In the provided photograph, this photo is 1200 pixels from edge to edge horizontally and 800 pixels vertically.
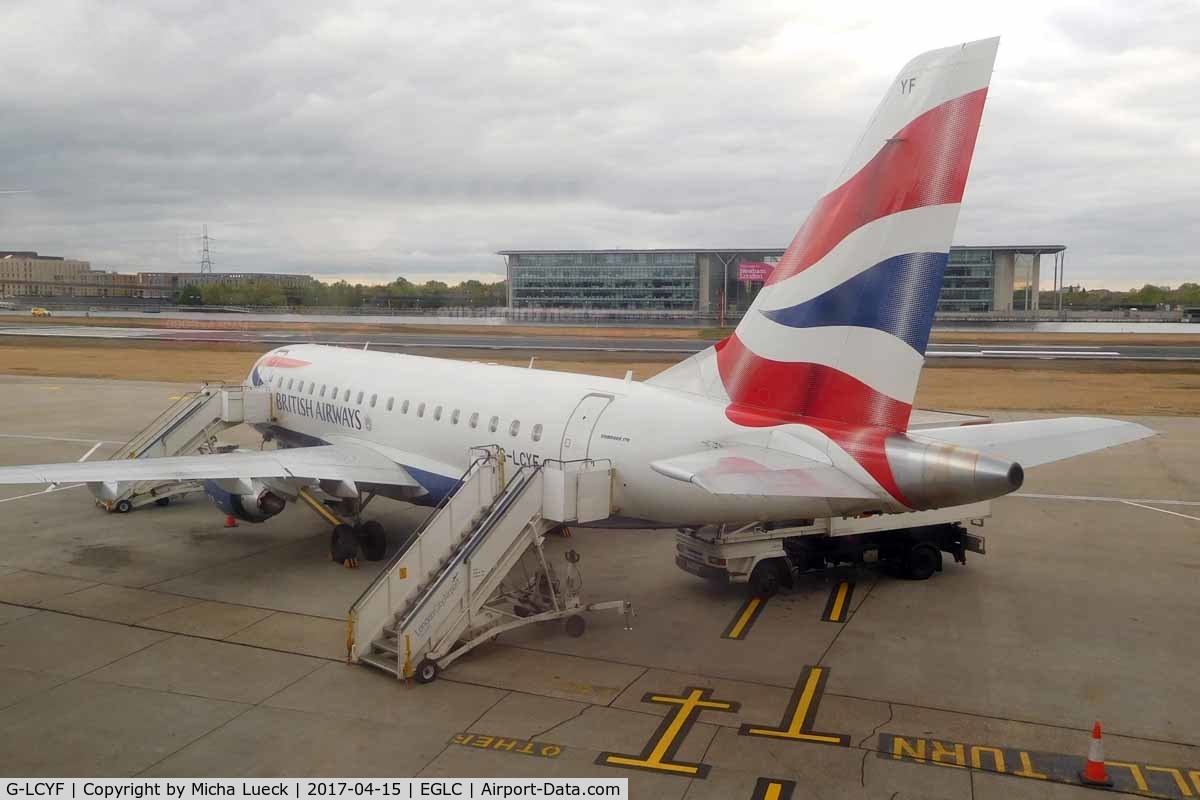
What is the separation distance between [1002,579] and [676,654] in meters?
9.22

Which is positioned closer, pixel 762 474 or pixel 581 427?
pixel 762 474

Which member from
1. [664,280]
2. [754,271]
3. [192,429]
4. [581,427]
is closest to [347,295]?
[664,280]

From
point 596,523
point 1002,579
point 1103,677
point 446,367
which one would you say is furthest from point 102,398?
point 1103,677

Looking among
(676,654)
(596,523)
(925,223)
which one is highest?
(925,223)

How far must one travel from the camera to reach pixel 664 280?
118312 mm

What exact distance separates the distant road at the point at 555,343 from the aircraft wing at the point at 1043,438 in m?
56.0

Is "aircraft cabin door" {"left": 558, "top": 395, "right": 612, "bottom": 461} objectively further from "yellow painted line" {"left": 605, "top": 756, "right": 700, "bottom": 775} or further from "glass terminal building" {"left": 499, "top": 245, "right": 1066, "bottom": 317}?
"glass terminal building" {"left": 499, "top": 245, "right": 1066, "bottom": 317}

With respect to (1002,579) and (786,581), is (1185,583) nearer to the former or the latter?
(1002,579)

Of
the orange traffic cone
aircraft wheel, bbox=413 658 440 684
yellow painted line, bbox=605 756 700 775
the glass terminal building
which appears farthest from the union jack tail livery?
the glass terminal building

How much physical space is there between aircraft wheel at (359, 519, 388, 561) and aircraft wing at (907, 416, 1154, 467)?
13.2m

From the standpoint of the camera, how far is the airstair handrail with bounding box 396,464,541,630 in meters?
15.5

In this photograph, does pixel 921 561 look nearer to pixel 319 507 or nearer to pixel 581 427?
pixel 581 427

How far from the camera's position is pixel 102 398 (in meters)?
51.7

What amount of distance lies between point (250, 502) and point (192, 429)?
7.37 meters
